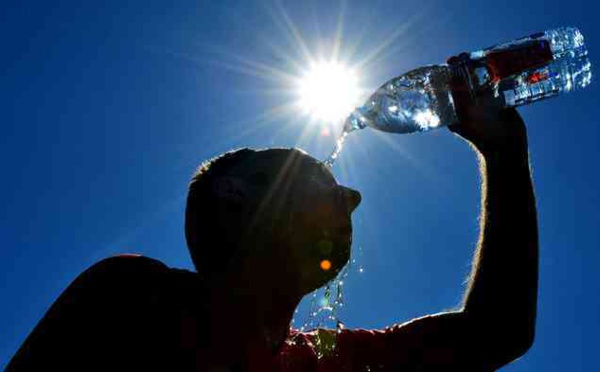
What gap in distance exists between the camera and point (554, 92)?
4004mm

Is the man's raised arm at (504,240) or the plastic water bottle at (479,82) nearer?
the man's raised arm at (504,240)

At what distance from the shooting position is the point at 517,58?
11.2ft

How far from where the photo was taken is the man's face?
2.62 metres

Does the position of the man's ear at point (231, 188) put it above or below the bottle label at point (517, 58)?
below

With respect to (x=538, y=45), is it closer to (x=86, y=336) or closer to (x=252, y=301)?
(x=252, y=301)

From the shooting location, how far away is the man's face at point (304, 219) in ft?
8.59

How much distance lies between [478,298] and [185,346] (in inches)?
63.2

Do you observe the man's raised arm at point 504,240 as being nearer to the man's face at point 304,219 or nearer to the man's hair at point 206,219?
the man's face at point 304,219

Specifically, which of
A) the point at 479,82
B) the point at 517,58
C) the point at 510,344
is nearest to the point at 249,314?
the point at 510,344

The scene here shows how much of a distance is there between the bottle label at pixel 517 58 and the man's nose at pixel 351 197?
1.36 meters

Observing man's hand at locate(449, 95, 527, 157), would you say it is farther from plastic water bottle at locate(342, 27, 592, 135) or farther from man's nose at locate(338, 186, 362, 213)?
man's nose at locate(338, 186, 362, 213)

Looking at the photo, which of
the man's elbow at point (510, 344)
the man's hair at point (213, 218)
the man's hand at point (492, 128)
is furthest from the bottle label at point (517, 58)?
the man's elbow at point (510, 344)

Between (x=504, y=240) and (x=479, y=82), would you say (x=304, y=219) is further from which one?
(x=479, y=82)

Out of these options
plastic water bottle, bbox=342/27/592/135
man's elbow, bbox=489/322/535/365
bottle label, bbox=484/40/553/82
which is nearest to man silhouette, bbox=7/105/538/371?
man's elbow, bbox=489/322/535/365
